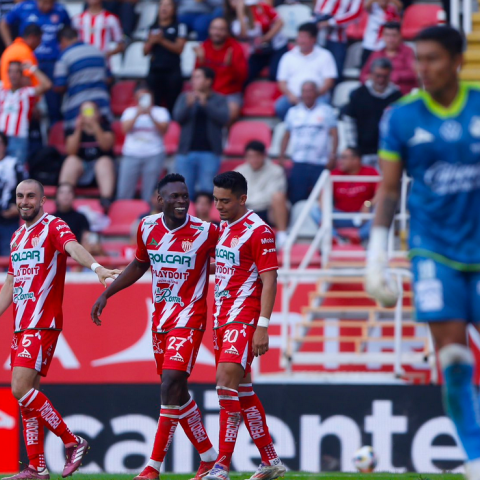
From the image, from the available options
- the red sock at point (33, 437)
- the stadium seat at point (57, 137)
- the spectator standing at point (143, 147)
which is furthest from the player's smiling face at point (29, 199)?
the stadium seat at point (57, 137)

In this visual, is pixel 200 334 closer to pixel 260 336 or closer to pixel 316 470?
pixel 260 336

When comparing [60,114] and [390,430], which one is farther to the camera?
[60,114]

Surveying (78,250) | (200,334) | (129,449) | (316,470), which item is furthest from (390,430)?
(78,250)

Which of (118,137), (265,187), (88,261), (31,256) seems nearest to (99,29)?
(118,137)

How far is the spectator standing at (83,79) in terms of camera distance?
15.8 metres

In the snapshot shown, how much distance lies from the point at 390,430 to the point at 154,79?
23.9ft

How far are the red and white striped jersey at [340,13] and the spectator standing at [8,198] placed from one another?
18.0ft

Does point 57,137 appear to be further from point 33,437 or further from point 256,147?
point 33,437

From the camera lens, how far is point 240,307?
304 inches

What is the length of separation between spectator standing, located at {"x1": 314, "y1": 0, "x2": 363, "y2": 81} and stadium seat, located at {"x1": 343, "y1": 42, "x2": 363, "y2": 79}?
0.22 m

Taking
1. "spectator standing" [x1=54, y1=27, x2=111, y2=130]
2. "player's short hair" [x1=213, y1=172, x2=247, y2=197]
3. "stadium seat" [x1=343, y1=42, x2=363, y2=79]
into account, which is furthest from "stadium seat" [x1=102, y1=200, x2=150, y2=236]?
"player's short hair" [x1=213, y1=172, x2=247, y2=197]

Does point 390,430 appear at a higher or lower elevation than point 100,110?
lower

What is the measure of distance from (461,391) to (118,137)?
12.1 meters

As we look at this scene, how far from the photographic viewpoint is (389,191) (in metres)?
5.24
